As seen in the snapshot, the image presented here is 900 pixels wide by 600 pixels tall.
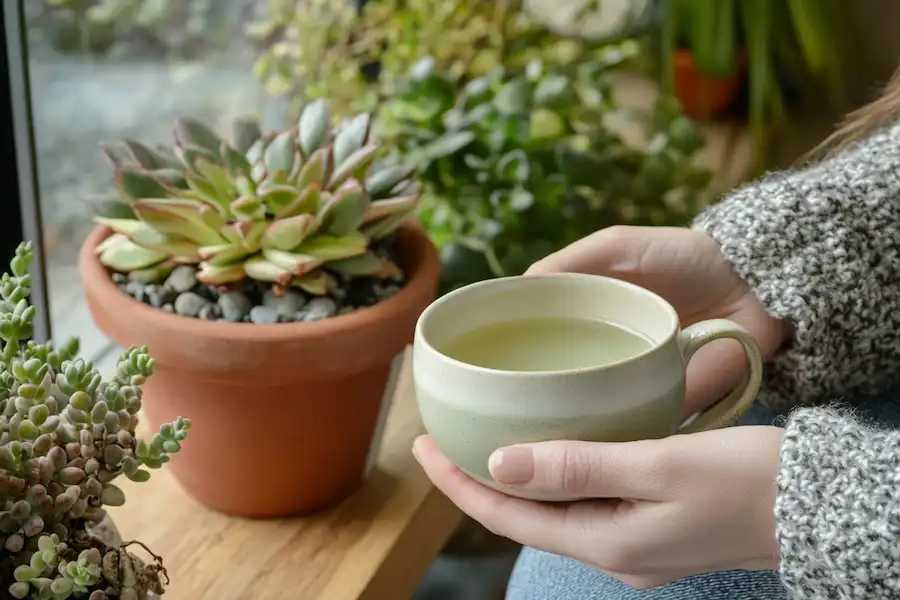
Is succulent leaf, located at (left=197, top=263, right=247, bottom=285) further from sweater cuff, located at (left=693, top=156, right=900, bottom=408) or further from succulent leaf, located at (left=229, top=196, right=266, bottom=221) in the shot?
sweater cuff, located at (left=693, top=156, right=900, bottom=408)

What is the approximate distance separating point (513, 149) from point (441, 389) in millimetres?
626

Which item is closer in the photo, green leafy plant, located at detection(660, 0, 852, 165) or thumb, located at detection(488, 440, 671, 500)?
thumb, located at detection(488, 440, 671, 500)

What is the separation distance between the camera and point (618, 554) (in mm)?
536

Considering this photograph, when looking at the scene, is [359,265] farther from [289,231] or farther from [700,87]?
[700,87]

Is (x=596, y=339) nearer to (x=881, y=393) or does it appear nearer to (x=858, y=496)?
(x=858, y=496)

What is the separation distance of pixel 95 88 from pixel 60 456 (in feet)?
2.08

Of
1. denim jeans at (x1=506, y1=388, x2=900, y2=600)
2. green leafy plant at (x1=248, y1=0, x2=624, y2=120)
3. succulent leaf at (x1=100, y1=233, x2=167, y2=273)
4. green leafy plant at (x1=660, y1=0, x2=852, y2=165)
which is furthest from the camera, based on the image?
green leafy plant at (x1=660, y1=0, x2=852, y2=165)

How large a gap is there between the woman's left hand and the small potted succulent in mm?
162

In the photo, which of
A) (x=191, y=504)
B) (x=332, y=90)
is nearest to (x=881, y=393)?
(x=191, y=504)

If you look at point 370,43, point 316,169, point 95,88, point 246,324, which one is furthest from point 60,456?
point 370,43

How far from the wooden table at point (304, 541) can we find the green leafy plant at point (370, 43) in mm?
538

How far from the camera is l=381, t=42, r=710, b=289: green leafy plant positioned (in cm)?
106

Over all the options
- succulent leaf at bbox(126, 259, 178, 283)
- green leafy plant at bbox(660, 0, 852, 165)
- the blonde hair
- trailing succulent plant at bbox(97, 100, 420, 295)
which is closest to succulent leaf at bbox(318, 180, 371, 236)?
trailing succulent plant at bbox(97, 100, 420, 295)

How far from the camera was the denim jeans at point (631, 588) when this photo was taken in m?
0.61
